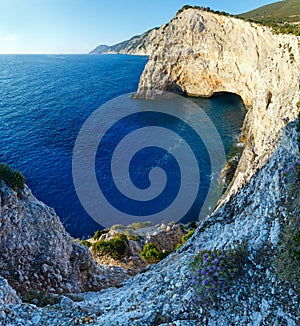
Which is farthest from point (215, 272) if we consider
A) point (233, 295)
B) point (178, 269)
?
point (178, 269)

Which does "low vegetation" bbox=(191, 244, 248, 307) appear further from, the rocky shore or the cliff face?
the cliff face

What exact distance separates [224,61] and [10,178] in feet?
245

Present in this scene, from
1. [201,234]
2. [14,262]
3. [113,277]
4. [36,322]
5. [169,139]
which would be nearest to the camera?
[36,322]

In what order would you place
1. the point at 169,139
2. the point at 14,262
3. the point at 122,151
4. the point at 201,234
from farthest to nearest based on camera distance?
the point at 169,139 < the point at 122,151 < the point at 201,234 < the point at 14,262

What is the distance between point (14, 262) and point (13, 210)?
2.83 metres

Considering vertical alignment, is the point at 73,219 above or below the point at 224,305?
below

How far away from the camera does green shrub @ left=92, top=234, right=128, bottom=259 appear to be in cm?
2500

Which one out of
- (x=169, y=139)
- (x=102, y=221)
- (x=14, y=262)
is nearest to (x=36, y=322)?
(x=14, y=262)

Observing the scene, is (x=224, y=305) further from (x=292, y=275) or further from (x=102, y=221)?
(x=102, y=221)

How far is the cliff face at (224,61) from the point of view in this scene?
43.3 m

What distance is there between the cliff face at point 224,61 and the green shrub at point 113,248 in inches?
865

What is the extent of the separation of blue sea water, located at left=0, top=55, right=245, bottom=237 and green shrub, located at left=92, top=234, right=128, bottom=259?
29.5 feet

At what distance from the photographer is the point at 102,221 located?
35719mm

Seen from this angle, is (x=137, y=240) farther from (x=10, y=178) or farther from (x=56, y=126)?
(x=56, y=126)
